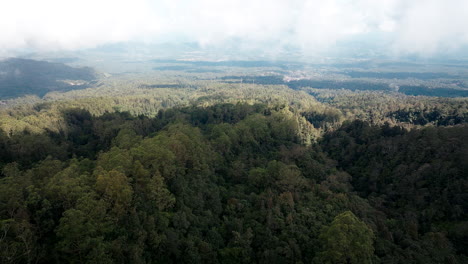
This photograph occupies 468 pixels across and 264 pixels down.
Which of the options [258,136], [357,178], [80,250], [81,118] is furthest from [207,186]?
[81,118]

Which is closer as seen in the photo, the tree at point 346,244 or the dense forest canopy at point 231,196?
the dense forest canopy at point 231,196

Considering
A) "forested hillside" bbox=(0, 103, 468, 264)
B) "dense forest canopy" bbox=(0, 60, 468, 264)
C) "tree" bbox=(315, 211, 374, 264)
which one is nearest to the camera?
"forested hillside" bbox=(0, 103, 468, 264)

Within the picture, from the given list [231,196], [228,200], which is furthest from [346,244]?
[231,196]

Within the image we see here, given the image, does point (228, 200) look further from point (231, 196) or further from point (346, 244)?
point (346, 244)

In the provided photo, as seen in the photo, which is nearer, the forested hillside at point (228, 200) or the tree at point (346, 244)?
the forested hillside at point (228, 200)

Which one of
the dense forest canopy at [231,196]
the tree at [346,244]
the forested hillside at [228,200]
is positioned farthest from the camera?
the tree at [346,244]

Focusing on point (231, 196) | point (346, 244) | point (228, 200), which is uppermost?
point (346, 244)

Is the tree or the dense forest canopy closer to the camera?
the dense forest canopy

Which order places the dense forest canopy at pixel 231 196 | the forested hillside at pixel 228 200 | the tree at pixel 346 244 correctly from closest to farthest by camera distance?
the forested hillside at pixel 228 200
the dense forest canopy at pixel 231 196
the tree at pixel 346 244
